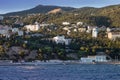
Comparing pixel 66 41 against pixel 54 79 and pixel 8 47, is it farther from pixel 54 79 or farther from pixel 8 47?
pixel 54 79

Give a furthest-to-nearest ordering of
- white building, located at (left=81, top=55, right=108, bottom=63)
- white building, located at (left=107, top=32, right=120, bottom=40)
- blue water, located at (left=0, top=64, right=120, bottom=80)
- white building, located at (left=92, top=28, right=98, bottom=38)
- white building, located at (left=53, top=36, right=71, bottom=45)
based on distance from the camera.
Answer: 1. white building, located at (left=92, top=28, right=98, bottom=38)
2. white building, located at (left=107, top=32, right=120, bottom=40)
3. white building, located at (left=53, top=36, right=71, bottom=45)
4. white building, located at (left=81, top=55, right=108, bottom=63)
5. blue water, located at (left=0, top=64, right=120, bottom=80)

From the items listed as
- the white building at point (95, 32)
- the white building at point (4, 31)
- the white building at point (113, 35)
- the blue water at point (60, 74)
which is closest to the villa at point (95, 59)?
the white building at point (113, 35)

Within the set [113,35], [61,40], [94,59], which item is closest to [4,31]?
[61,40]

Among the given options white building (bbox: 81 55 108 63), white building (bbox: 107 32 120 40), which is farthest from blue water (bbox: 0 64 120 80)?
white building (bbox: 107 32 120 40)

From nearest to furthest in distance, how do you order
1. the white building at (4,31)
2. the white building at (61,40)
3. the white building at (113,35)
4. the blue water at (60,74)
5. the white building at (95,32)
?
the blue water at (60,74), the white building at (61,40), the white building at (4,31), the white building at (113,35), the white building at (95,32)

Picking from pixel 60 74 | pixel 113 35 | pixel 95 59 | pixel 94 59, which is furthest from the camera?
pixel 113 35

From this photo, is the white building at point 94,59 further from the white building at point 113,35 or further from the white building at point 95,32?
the white building at point 95,32

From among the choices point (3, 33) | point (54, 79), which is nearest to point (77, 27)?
point (3, 33)

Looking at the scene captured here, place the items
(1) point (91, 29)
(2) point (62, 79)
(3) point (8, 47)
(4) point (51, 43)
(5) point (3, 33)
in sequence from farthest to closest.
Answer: (1) point (91, 29) < (5) point (3, 33) < (4) point (51, 43) < (3) point (8, 47) < (2) point (62, 79)

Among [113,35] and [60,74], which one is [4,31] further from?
[60,74]

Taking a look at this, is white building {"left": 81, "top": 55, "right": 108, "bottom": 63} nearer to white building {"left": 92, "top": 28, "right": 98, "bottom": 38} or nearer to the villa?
the villa

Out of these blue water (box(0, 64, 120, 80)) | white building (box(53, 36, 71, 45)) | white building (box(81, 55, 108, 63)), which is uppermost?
white building (box(53, 36, 71, 45))
